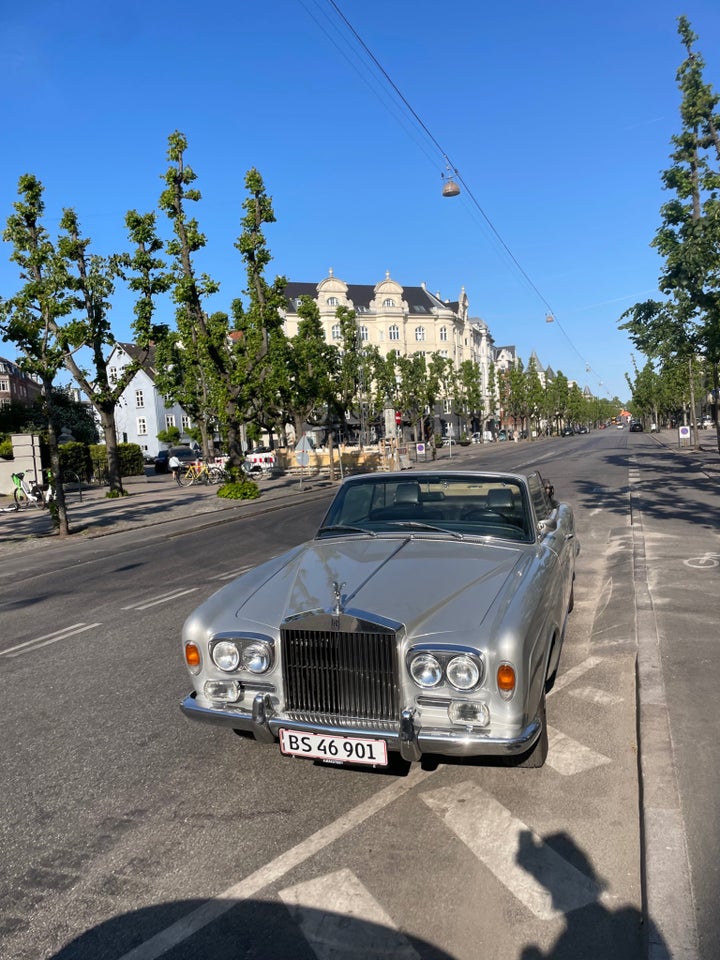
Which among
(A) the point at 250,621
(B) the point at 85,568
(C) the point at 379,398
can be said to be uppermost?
(C) the point at 379,398

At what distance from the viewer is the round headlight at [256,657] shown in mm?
3641

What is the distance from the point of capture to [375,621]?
340 centimetres

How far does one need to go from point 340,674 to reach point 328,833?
735 mm

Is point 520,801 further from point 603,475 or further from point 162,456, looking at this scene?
point 162,456

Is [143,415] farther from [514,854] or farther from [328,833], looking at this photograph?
[514,854]

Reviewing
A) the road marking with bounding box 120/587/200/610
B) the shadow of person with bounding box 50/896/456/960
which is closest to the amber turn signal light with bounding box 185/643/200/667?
the shadow of person with bounding box 50/896/456/960

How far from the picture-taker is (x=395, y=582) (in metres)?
3.91

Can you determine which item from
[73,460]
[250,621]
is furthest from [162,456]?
[250,621]

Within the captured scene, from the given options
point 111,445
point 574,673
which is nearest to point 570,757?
point 574,673

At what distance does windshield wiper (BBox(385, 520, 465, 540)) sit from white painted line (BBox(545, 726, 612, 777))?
54.3 inches

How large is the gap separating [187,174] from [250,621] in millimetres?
22654

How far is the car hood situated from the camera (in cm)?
355

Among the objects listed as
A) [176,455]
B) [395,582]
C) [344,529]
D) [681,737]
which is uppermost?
[176,455]

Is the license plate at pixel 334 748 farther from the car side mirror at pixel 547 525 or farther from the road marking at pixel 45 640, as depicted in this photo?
the road marking at pixel 45 640
